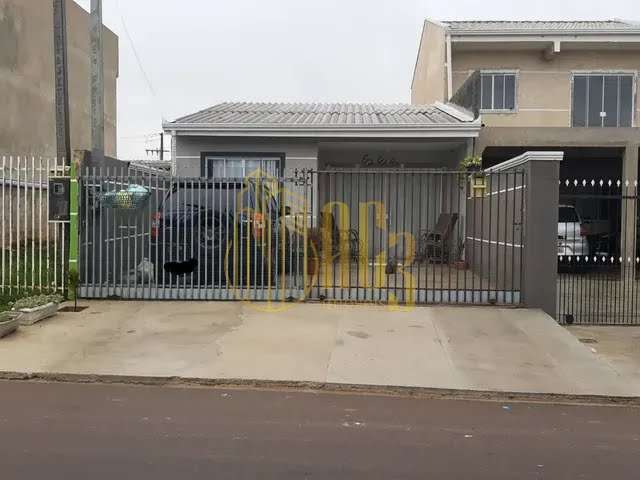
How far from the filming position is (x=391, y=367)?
6977 millimetres

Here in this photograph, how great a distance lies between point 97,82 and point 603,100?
46.2 feet

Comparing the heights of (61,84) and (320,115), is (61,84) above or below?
below

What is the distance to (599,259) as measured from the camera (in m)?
15.5

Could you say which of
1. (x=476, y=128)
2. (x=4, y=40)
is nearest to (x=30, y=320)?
(x=476, y=128)

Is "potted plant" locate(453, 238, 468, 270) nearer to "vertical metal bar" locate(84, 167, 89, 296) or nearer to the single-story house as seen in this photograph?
the single-story house

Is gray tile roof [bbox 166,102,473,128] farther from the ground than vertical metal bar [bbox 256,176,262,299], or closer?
farther from the ground

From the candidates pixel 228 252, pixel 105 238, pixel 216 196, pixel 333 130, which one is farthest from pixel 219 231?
pixel 333 130

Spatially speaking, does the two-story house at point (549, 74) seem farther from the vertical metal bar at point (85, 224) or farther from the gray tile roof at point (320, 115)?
the vertical metal bar at point (85, 224)

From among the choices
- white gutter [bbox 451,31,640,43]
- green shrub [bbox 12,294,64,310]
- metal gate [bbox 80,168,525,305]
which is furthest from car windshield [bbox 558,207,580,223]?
green shrub [bbox 12,294,64,310]

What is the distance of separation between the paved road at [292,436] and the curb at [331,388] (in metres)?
0.15

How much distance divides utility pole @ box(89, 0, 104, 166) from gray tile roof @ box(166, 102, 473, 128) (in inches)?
128

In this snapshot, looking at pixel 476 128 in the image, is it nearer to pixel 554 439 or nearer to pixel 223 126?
pixel 223 126

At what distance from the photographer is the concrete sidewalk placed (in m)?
6.64

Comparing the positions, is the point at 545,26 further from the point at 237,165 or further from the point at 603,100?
the point at 237,165
